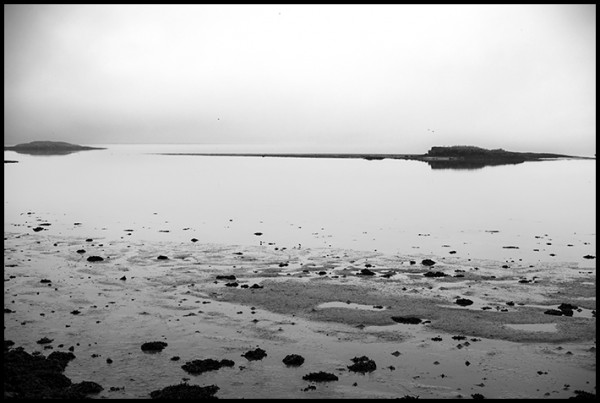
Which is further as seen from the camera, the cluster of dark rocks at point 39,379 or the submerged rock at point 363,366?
the submerged rock at point 363,366

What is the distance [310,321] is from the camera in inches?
762

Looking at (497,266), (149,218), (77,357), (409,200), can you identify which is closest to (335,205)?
(409,200)

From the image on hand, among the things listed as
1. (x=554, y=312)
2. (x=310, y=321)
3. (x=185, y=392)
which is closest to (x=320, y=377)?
(x=185, y=392)

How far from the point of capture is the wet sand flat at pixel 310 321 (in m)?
14.5

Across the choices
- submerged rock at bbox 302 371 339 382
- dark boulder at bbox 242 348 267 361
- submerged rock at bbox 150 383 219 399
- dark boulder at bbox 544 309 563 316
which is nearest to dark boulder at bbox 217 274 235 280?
dark boulder at bbox 242 348 267 361

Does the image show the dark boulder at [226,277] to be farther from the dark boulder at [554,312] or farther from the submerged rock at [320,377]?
the dark boulder at [554,312]

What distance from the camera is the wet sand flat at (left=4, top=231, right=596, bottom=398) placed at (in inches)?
569

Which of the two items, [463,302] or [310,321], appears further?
[463,302]

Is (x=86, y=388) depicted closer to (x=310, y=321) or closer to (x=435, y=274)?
(x=310, y=321)

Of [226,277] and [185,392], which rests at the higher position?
[226,277]

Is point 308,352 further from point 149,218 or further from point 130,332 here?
point 149,218

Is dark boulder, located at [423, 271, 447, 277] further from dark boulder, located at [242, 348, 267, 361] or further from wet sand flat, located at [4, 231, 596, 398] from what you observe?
dark boulder, located at [242, 348, 267, 361]

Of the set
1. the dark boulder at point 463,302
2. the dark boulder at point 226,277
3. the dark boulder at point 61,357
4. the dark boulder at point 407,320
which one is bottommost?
the dark boulder at point 61,357

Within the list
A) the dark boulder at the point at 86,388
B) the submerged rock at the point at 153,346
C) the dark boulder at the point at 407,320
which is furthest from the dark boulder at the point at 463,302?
the dark boulder at the point at 86,388
